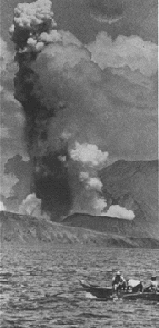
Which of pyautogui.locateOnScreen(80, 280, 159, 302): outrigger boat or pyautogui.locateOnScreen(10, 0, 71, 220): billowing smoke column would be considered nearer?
pyautogui.locateOnScreen(80, 280, 159, 302): outrigger boat

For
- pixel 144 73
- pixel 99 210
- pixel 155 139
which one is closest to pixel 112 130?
pixel 155 139

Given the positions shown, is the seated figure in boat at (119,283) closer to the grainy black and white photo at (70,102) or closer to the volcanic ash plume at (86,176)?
the grainy black and white photo at (70,102)

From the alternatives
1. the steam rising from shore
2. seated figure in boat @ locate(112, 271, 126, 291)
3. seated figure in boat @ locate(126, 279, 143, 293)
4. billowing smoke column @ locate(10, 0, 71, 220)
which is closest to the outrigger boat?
seated figure in boat @ locate(112, 271, 126, 291)

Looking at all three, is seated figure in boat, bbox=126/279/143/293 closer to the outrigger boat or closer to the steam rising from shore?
the outrigger boat

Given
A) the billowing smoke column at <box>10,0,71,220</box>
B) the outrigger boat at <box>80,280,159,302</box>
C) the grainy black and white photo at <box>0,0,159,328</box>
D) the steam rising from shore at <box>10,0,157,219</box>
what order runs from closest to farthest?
the outrigger boat at <box>80,280,159,302</box>, the grainy black and white photo at <box>0,0,159,328</box>, the billowing smoke column at <box>10,0,71,220</box>, the steam rising from shore at <box>10,0,157,219</box>

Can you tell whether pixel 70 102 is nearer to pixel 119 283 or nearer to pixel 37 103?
pixel 37 103

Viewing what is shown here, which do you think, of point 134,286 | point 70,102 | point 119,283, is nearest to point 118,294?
point 119,283
